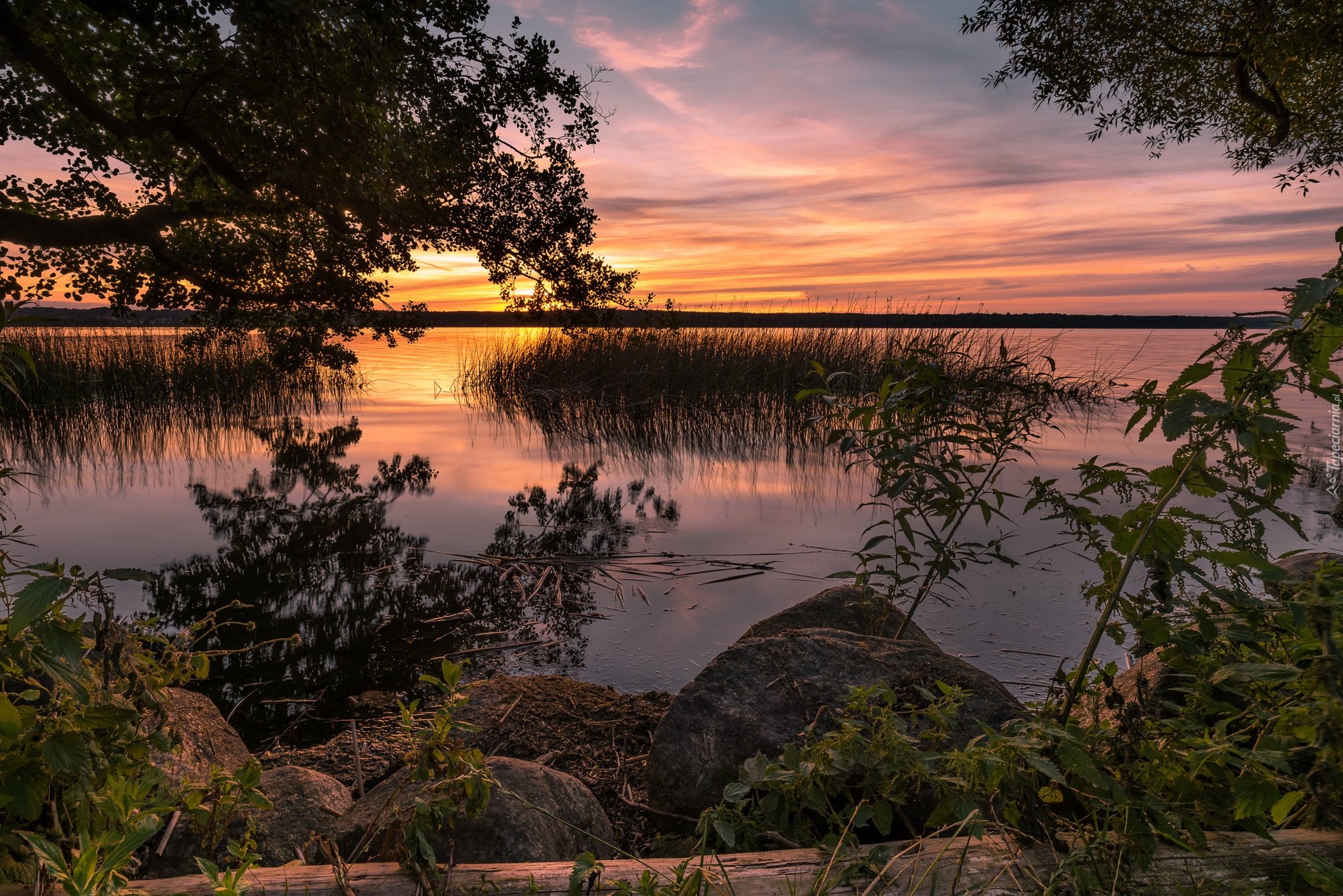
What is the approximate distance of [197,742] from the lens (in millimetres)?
2389

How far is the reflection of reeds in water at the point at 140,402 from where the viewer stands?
999 cm

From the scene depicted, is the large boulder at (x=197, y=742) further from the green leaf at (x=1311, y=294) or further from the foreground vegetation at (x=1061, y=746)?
the green leaf at (x=1311, y=294)

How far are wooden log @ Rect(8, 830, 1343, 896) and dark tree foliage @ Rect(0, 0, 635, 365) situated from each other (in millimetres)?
6384

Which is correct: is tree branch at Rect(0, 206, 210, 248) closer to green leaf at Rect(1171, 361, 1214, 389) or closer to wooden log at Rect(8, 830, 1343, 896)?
wooden log at Rect(8, 830, 1343, 896)

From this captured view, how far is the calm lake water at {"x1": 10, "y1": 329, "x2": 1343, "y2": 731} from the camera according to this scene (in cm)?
386

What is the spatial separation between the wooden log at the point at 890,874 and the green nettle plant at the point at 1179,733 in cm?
5

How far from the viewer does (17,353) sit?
4.44 ft

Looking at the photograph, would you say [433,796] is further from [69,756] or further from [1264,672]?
[1264,672]

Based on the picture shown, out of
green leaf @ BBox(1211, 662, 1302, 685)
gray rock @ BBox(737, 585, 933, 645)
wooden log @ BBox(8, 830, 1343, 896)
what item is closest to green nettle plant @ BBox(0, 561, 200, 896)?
wooden log @ BBox(8, 830, 1343, 896)

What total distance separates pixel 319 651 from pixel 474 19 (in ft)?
20.9

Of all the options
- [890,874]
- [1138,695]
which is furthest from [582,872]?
[1138,695]

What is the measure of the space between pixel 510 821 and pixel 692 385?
12729mm

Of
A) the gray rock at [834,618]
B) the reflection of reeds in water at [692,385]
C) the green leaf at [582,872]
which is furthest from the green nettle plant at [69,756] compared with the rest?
the reflection of reeds in water at [692,385]

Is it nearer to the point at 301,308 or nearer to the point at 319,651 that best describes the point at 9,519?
the point at 301,308
